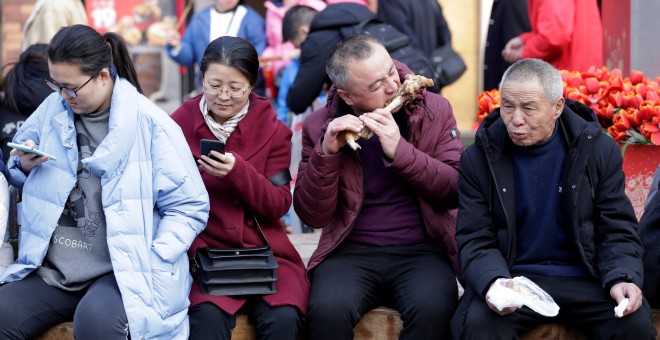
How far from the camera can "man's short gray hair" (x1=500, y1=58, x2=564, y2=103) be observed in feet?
13.6

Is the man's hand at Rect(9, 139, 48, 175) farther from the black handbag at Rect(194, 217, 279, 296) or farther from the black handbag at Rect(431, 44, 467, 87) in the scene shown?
the black handbag at Rect(431, 44, 467, 87)

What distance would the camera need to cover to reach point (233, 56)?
444 centimetres

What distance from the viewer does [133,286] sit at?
416 cm

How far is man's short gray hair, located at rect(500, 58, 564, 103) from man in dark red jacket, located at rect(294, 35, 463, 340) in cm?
→ 51

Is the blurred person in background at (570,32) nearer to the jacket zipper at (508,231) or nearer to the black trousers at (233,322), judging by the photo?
the jacket zipper at (508,231)

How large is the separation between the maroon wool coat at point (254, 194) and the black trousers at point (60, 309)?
0.35 metres

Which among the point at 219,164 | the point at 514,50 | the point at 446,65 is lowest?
the point at 514,50

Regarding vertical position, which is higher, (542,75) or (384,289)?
(542,75)

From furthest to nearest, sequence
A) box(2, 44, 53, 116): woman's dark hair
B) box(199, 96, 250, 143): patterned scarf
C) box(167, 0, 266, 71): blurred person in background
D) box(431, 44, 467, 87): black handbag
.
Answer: box(167, 0, 266, 71): blurred person in background → box(431, 44, 467, 87): black handbag → box(2, 44, 53, 116): woman's dark hair → box(199, 96, 250, 143): patterned scarf

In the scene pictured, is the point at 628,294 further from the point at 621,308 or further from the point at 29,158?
the point at 29,158

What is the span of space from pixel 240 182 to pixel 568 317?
1375 mm

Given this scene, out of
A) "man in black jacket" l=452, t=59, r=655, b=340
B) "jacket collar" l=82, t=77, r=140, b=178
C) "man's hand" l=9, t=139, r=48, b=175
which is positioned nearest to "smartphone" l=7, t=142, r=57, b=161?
"man's hand" l=9, t=139, r=48, b=175

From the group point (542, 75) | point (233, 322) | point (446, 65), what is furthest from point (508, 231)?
point (446, 65)

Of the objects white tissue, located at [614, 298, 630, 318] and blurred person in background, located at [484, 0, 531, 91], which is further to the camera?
blurred person in background, located at [484, 0, 531, 91]
